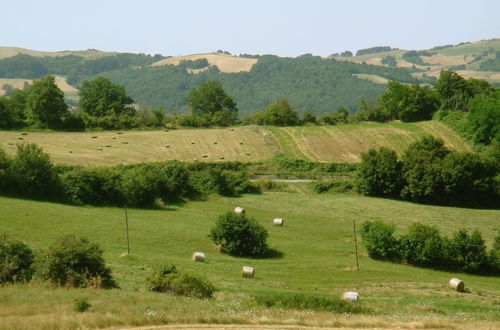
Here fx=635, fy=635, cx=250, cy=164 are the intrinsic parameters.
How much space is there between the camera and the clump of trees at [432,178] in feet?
195

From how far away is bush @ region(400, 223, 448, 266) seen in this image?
38781mm

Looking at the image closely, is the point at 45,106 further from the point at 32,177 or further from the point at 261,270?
the point at 261,270

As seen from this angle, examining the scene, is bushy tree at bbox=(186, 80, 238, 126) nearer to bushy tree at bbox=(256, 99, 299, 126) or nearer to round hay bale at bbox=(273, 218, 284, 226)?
Result: bushy tree at bbox=(256, 99, 299, 126)

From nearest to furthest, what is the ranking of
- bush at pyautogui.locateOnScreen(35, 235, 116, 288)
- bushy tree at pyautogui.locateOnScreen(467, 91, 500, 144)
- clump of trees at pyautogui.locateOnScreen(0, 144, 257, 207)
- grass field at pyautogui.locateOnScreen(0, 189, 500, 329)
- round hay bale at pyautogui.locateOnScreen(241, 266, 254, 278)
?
grass field at pyautogui.locateOnScreen(0, 189, 500, 329), bush at pyautogui.locateOnScreen(35, 235, 116, 288), round hay bale at pyautogui.locateOnScreen(241, 266, 254, 278), clump of trees at pyautogui.locateOnScreen(0, 144, 257, 207), bushy tree at pyautogui.locateOnScreen(467, 91, 500, 144)

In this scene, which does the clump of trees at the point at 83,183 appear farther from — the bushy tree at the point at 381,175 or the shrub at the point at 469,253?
the shrub at the point at 469,253

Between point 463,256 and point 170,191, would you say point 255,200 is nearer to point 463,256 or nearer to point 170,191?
point 170,191

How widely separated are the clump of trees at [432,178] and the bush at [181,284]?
36.7m

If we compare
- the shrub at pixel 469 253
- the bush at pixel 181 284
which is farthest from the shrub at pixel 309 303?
the shrub at pixel 469 253

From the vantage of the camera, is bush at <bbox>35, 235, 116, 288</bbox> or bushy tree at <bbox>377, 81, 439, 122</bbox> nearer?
bush at <bbox>35, 235, 116, 288</bbox>

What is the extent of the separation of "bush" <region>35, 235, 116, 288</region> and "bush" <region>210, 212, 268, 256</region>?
12772 millimetres

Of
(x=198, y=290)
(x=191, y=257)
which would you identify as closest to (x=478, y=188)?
(x=191, y=257)

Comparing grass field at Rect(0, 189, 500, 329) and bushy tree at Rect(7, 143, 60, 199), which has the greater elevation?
bushy tree at Rect(7, 143, 60, 199)

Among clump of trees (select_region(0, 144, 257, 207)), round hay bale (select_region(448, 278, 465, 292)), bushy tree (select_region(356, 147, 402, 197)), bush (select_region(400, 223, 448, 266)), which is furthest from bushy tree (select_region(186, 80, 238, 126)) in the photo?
round hay bale (select_region(448, 278, 465, 292))

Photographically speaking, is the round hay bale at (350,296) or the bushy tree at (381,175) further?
the bushy tree at (381,175)
